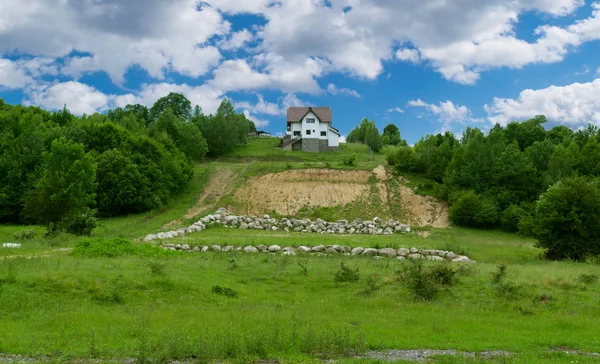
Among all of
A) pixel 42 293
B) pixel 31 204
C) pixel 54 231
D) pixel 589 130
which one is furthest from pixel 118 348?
pixel 589 130

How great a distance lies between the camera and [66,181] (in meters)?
40.6

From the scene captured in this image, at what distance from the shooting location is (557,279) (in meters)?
22.3

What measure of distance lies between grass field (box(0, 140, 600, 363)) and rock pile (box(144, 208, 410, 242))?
22286 mm

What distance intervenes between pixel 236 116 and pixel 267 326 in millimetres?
88285

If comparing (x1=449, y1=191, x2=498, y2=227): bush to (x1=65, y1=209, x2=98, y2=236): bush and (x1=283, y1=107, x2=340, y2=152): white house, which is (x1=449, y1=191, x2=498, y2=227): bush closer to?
(x1=65, y1=209, x2=98, y2=236): bush

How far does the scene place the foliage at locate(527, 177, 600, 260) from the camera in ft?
111

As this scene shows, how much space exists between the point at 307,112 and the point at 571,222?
6803 centimetres

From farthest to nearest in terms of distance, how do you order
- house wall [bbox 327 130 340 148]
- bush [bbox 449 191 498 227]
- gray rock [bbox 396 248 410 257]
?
house wall [bbox 327 130 340 148]
bush [bbox 449 191 498 227]
gray rock [bbox 396 248 410 257]

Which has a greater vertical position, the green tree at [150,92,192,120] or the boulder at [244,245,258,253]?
the green tree at [150,92,192,120]

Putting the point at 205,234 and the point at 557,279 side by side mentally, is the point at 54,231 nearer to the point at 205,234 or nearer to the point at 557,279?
the point at 205,234

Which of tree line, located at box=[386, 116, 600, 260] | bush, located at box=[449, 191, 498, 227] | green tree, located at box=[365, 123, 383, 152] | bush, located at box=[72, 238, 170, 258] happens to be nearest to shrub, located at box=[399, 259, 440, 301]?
bush, located at box=[72, 238, 170, 258]

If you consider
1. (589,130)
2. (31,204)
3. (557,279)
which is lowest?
(557,279)

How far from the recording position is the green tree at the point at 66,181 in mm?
40375

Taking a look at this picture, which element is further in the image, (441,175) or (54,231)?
(441,175)
